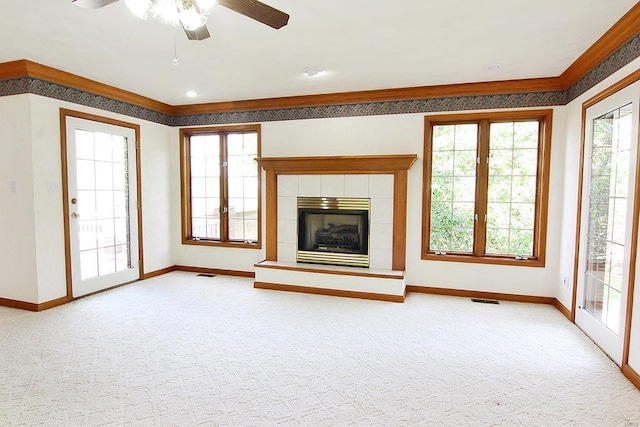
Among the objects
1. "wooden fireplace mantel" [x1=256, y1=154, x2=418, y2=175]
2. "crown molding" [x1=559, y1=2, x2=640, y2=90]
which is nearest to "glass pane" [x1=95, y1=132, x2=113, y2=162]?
"wooden fireplace mantel" [x1=256, y1=154, x2=418, y2=175]

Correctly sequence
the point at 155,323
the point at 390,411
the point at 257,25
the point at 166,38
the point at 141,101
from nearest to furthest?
the point at 390,411, the point at 257,25, the point at 166,38, the point at 155,323, the point at 141,101

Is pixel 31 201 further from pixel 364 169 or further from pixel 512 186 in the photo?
pixel 512 186

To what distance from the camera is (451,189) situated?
172 inches

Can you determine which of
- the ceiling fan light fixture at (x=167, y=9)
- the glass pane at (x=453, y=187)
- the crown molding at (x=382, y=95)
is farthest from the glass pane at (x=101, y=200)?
the glass pane at (x=453, y=187)

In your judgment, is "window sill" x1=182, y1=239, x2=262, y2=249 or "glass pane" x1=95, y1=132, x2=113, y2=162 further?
"window sill" x1=182, y1=239, x2=262, y2=249

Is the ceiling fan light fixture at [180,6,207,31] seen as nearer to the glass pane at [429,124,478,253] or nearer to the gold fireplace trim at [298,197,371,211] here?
the gold fireplace trim at [298,197,371,211]

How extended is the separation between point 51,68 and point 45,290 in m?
2.35

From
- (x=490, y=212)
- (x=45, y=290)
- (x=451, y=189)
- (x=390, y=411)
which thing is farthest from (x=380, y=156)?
(x=45, y=290)

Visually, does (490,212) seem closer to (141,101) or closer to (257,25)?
(257,25)

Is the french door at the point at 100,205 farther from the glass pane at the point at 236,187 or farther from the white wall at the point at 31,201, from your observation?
the glass pane at the point at 236,187

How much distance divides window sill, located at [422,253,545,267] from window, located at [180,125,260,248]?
2474 mm

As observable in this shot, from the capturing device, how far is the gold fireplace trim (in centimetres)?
448

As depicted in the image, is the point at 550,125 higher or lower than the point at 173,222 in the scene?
higher

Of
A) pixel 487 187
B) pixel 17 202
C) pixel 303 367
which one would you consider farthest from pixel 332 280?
pixel 17 202
